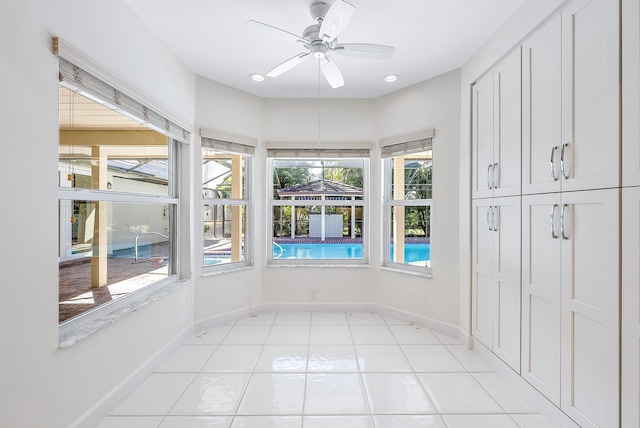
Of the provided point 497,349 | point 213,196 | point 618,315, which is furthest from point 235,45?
point 497,349

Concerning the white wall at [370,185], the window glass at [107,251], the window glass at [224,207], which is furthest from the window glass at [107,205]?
the white wall at [370,185]

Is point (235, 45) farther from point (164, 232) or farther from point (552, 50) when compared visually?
point (552, 50)

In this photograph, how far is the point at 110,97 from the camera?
1.95 m

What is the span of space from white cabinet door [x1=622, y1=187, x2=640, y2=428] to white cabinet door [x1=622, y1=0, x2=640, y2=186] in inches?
3.9

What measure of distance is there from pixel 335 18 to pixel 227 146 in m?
2.04

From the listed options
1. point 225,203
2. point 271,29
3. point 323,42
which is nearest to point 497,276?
point 323,42

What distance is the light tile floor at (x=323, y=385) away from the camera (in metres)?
1.85

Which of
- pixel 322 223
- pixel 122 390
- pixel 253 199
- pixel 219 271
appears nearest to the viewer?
pixel 122 390

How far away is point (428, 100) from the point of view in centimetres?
325

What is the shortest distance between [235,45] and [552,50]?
2275 mm

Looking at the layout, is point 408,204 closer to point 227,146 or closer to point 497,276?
point 497,276

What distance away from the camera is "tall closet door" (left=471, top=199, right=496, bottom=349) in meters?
2.50

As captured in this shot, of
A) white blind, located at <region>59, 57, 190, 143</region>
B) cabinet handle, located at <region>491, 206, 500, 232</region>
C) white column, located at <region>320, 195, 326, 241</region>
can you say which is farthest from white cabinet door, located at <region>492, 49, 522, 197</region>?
white blind, located at <region>59, 57, 190, 143</region>

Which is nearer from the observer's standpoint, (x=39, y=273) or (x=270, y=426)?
(x=39, y=273)
